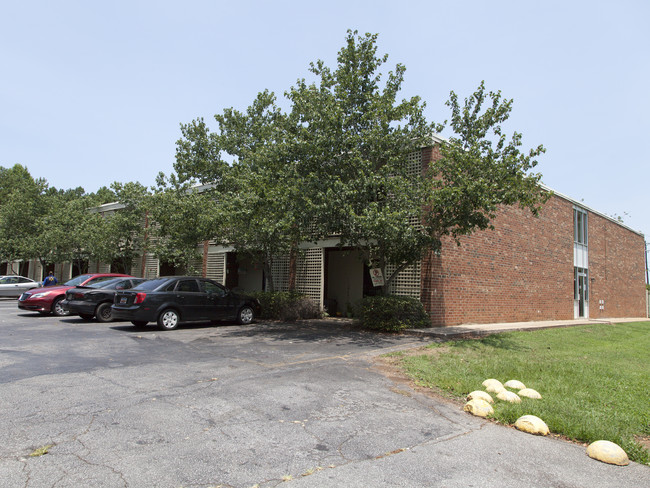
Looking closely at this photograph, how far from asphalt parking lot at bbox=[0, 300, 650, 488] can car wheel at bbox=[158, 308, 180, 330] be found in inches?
161

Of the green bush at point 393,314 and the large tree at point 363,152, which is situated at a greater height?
the large tree at point 363,152

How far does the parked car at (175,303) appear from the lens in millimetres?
12234

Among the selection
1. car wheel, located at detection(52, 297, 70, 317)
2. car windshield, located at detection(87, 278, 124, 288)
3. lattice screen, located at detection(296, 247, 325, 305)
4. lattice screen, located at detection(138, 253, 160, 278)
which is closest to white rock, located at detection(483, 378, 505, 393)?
lattice screen, located at detection(296, 247, 325, 305)

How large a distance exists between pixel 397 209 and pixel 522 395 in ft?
21.0

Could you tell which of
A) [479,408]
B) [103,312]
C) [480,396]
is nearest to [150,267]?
[103,312]

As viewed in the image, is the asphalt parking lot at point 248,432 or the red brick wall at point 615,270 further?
the red brick wall at point 615,270

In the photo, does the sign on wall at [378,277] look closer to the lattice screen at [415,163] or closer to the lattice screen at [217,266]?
the lattice screen at [415,163]

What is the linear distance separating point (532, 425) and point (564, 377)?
3.19 metres

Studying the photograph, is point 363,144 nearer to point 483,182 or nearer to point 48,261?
point 483,182

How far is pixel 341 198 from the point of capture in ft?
37.8

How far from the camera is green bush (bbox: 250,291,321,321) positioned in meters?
16.2

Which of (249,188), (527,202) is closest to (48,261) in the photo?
(249,188)

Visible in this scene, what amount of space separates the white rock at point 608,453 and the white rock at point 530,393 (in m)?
1.87

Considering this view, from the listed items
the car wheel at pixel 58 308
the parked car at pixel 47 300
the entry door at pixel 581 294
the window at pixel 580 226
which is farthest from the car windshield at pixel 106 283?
the entry door at pixel 581 294
